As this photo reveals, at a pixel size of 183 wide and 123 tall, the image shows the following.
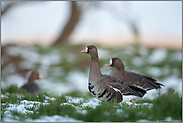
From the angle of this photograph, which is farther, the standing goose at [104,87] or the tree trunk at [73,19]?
the tree trunk at [73,19]

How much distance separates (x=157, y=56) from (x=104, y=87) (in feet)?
37.4

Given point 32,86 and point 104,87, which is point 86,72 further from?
point 104,87

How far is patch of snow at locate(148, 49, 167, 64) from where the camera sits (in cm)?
1514

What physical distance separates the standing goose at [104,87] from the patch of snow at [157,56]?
32.9 feet

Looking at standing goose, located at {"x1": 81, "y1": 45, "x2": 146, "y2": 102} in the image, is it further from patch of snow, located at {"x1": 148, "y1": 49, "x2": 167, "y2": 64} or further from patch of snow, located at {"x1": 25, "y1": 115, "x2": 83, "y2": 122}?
patch of snow, located at {"x1": 148, "y1": 49, "x2": 167, "y2": 64}

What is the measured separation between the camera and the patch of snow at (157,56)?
49.7 ft

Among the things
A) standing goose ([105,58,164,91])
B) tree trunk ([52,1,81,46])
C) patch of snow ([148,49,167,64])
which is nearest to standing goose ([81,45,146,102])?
standing goose ([105,58,164,91])

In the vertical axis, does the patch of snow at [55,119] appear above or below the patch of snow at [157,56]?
below

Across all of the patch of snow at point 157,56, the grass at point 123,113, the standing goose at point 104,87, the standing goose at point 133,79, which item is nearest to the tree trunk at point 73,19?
the patch of snow at point 157,56

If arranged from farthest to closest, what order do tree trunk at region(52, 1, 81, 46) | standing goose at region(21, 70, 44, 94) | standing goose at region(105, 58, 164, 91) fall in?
tree trunk at region(52, 1, 81, 46)
standing goose at region(21, 70, 44, 94)
standing goose at region(105, 58, 164, 91)

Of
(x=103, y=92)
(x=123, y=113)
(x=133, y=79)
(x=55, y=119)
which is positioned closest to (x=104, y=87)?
(x=103, y=92)

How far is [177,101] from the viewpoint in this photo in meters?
4.16

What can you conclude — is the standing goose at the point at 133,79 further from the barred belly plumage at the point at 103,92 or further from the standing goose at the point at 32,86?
the standing goose at the point at 32,86

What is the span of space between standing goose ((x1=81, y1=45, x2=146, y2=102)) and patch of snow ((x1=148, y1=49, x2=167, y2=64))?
1002 cm
